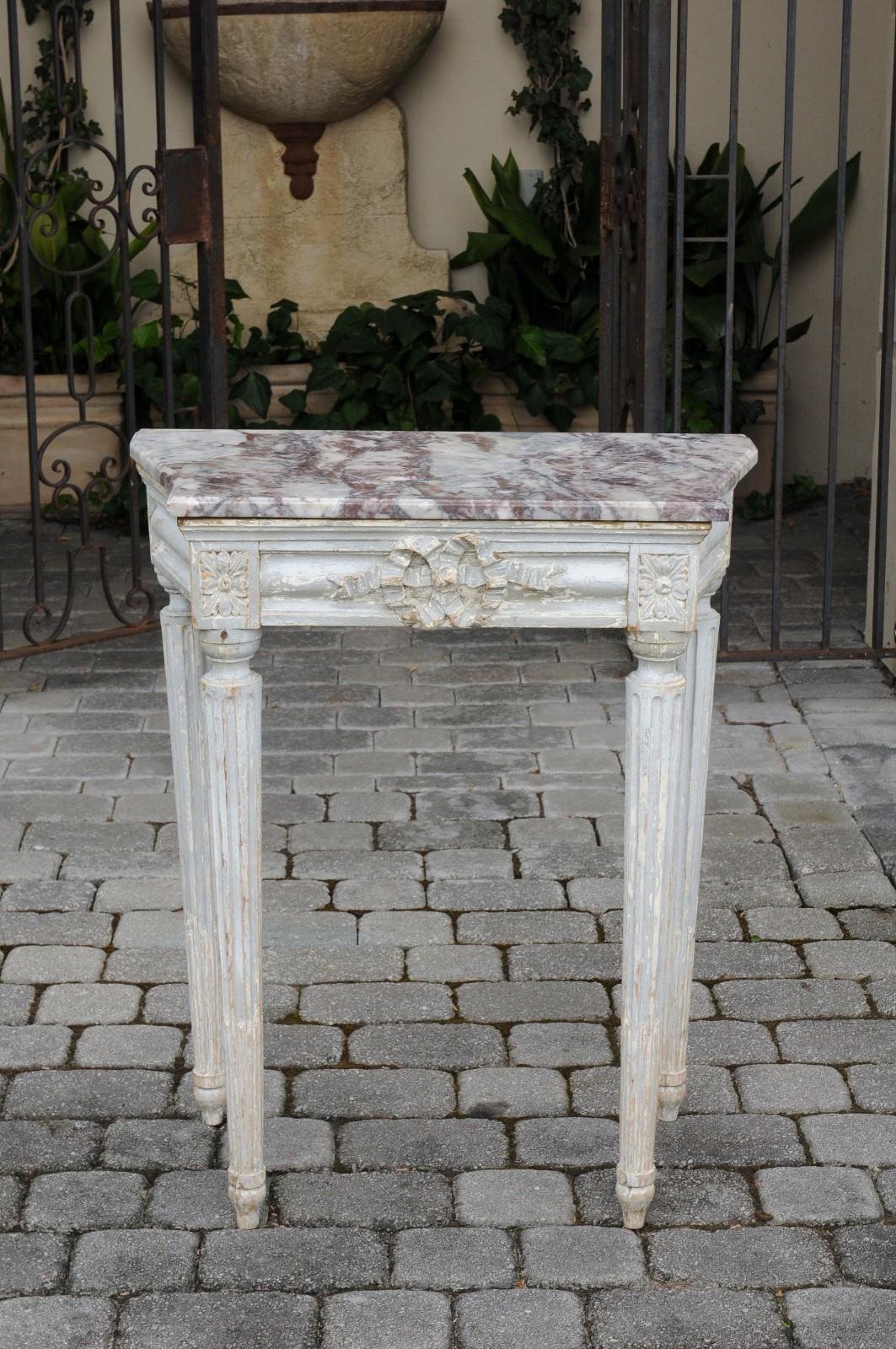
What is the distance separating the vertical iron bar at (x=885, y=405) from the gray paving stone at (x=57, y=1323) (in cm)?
336

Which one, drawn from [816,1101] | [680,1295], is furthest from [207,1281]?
[816,1101]

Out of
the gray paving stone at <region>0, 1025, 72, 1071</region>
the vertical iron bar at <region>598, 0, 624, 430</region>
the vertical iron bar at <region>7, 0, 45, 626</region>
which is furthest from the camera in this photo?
the vertical iron bar at <region>598, 0, 624, 430</region>

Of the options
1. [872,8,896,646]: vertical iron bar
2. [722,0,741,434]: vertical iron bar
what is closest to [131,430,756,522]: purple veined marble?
[722,0,741,434]: vertical iron bar

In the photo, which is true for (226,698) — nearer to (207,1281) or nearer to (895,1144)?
(207,1281)

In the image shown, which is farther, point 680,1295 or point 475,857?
point 475,857

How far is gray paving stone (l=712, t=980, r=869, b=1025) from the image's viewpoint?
10.8ft

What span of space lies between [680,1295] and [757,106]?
625 cm

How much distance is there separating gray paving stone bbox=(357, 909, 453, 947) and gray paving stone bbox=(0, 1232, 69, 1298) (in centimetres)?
109

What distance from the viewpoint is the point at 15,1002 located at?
3.31 m

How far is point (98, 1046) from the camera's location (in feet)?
10.4

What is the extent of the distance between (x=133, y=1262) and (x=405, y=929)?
1.17m

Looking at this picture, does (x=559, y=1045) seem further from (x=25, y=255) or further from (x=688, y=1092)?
(x=25, y=255)

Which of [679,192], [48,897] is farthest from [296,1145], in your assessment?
[679,192]

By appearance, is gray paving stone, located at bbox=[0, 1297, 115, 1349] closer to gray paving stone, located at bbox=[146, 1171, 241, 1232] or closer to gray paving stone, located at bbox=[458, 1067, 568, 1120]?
gray paving stone, located at bbox=[146, 1171, 241, 1232]
